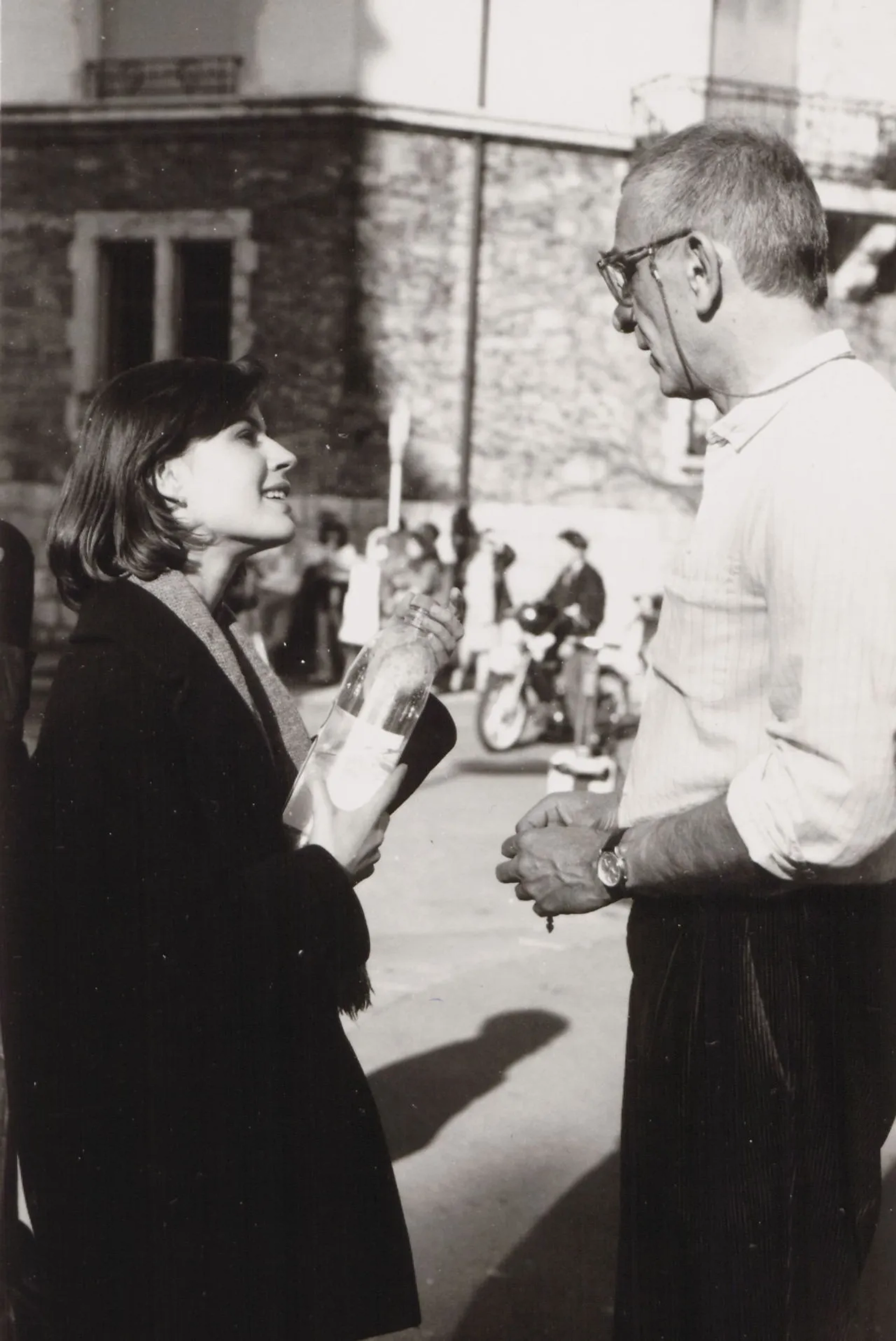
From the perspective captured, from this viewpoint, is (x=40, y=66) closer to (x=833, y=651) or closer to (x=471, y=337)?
(x=471, y=337)

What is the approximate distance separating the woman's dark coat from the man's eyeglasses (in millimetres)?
696

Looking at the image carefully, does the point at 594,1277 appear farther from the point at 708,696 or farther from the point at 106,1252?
the point at 708,696

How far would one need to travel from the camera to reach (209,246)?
640 inches

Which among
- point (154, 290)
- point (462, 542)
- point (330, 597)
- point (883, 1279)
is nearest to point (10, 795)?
point (883, 1279)

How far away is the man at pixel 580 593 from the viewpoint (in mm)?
11656

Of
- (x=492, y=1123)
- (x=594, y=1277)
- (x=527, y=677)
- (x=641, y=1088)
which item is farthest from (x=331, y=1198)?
(x=527, y=677)

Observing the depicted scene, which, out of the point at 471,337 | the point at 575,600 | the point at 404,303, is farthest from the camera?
the point at 471,337

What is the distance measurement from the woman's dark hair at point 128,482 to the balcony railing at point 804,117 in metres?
11.9

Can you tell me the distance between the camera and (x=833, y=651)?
57.4 inches

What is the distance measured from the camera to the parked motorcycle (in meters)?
10.1

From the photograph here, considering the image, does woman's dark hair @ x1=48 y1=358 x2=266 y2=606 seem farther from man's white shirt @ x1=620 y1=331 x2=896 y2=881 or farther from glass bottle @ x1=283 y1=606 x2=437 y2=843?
man's white shirt @ x1=620 y1=331 x2=896 y2=881

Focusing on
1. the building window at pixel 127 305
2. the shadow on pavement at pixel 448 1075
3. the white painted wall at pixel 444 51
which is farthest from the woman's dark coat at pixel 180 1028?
the building window at pixel 127 305

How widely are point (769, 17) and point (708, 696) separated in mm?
12576

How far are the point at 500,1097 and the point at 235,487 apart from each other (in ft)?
8.13
